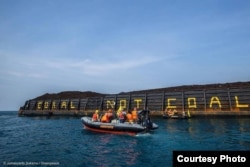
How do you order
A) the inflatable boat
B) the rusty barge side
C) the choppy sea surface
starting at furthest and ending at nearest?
the rusty barge side
the inflatable boat
the choppy sea surface

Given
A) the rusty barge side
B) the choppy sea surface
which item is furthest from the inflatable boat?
the rusty barge side

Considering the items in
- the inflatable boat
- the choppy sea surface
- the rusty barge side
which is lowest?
the choppy sea surface

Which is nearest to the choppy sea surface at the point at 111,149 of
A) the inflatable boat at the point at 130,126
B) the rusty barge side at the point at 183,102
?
the inflatable boat at the point at 130,126

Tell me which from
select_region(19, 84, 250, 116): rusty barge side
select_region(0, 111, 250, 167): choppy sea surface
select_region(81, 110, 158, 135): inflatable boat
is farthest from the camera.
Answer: select_region(19, 84, 250, 116): rusty barge side

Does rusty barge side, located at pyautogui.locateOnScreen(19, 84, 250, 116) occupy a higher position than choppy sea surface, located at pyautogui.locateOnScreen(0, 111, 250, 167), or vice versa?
rusty barge side, located at pyautogui.locateOnScreen(19, 84, 250, 116)

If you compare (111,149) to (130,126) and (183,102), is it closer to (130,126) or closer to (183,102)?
(130,126)

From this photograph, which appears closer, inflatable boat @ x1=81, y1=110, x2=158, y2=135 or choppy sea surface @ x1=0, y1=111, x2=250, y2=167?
choppy sea surface @ x1=0, y1=111, x2=250, y2=167

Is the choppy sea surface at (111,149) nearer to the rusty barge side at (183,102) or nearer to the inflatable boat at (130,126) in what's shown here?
the inflatable boat at (130,126)

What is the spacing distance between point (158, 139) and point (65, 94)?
191 ft

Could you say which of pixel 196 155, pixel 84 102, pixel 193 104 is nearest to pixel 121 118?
pixel 196 155

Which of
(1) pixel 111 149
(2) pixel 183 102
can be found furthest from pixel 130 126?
(2) pixel 183 102

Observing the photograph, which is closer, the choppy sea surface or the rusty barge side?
the choppy sea surface

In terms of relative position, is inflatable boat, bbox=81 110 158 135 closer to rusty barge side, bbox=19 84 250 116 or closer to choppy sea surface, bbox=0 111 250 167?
choppy sea surface, bbox=0 111 250 167

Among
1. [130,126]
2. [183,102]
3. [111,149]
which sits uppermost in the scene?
[183,102]
